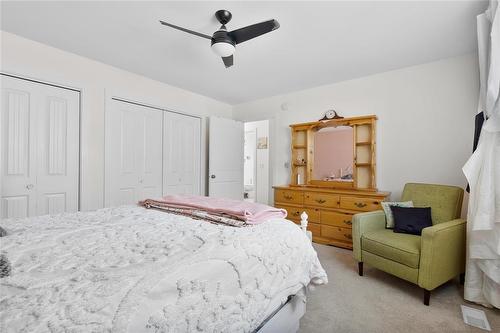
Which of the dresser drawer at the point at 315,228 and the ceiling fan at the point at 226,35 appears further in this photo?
the dresser drawer at the point at 315,228

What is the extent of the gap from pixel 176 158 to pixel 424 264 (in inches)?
131

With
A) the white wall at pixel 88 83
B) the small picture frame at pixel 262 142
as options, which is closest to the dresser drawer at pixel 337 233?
the white wall at pixel 88 83

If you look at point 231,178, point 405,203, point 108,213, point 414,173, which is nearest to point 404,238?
point 405,203

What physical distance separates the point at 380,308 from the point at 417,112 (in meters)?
2.35

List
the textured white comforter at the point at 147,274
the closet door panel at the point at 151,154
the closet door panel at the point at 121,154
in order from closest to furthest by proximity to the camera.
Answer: the textured white comforter at the point at 147,274
the closet door panel at the point at 121,154
the closet door panel at the point at 151,154

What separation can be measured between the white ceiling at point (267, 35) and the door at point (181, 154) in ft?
2.60

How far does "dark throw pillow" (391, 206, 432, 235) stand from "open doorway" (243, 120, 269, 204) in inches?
131

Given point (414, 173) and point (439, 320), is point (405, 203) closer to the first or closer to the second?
point (414, 173)

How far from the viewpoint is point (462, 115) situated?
107 inches

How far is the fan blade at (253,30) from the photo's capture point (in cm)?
179

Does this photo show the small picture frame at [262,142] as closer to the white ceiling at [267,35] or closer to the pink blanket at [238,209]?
the white ceiling at [267,35]

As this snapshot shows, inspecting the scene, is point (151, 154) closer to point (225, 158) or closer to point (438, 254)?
point (225, 158)

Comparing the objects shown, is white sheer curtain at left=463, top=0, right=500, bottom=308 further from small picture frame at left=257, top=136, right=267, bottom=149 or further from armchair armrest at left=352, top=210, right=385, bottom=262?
small picture frame at left=257, top=136, right=267, bottom=149

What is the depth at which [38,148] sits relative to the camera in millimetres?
2580
